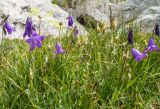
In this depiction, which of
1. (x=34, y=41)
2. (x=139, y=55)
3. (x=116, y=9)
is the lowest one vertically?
(x=116, y=9)

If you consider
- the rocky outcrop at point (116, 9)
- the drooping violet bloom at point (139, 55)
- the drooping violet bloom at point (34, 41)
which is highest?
the drooping violet bloom at point (34, 41)

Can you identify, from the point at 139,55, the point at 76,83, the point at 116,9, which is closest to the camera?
the point at 139,55

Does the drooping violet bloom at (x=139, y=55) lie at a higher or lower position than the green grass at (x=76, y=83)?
higher

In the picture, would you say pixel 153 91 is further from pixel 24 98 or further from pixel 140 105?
pixel 24 98

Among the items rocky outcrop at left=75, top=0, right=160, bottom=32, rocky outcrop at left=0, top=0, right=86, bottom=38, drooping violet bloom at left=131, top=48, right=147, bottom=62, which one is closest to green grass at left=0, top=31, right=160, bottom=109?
drooping violet bloom at left=131, top=48, right=147, bottom=62

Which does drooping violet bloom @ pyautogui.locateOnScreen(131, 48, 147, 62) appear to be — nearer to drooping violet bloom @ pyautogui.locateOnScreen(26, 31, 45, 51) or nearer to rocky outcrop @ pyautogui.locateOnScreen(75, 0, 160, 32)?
drooping violet bloom @ pyautogui.locateOnScreen(26, 31, 45, 51)

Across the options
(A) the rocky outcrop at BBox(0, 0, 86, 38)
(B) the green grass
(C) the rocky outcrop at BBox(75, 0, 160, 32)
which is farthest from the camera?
(C) the rocky outcrop at BBox(75, 0, 160, 32)

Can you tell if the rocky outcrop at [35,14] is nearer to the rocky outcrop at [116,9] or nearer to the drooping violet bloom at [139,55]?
the rocky outcrop at [116,9]

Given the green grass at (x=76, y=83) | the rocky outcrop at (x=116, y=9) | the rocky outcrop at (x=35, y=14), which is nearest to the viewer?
the green grass at (x=76, y=83)

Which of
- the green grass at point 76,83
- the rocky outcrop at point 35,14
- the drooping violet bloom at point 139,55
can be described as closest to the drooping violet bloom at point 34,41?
the green grass at point 76,83

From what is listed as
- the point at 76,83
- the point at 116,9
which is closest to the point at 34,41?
the point at 76,83

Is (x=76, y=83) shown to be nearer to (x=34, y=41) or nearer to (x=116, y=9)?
(x=34, y=41)

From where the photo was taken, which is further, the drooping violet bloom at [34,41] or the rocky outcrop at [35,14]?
the rocky outcrop at [35,14]

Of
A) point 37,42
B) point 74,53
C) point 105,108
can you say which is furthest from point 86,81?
point 74,53
